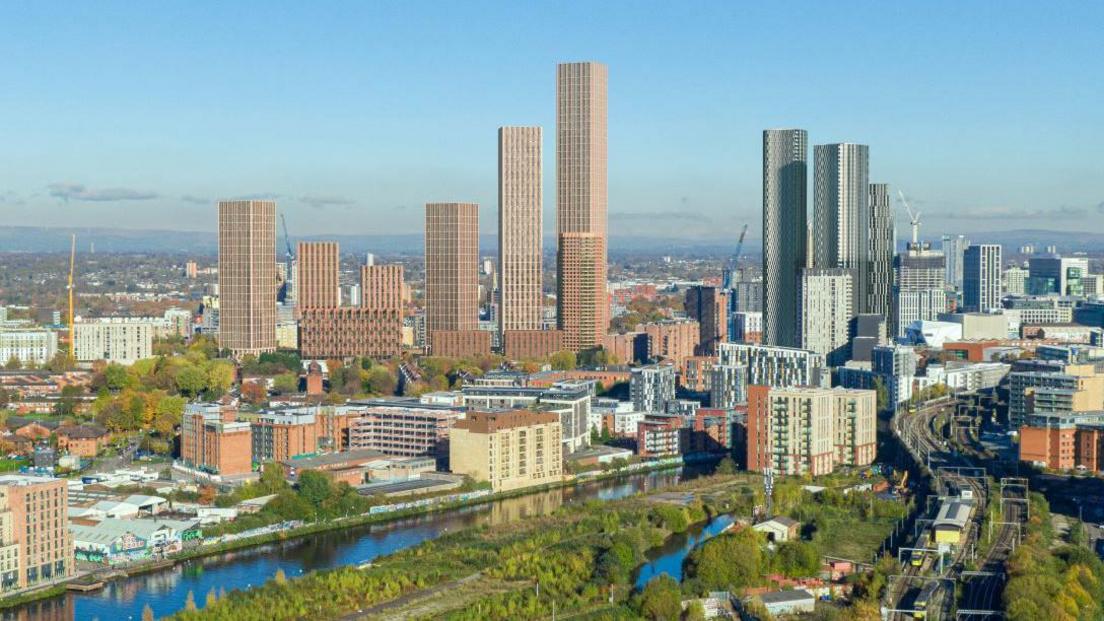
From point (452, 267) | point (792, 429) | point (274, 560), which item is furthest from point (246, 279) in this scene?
point (274, 560)

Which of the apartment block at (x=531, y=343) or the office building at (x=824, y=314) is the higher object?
the office building at (x=824, y=314)

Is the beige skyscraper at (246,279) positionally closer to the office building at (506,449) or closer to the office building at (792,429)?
the office building at (506,449)

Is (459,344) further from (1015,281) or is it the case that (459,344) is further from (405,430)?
(1015,281)

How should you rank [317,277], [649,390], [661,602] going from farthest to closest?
[317,277], [649,390], [661,602]

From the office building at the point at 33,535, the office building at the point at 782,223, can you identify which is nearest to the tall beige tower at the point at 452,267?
the office building at the point at 782,223

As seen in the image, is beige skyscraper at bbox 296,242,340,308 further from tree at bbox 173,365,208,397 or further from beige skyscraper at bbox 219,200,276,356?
tree at bbox 173,365,208,397
